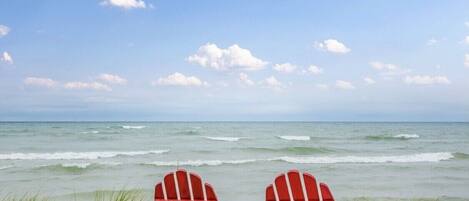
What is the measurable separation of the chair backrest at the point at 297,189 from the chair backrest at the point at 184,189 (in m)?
0.56

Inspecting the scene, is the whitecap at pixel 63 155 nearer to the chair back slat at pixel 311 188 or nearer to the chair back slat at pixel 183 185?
the chair back slat at pixel 183 185

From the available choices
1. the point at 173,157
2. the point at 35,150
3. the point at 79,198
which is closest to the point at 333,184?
the point at 79,198

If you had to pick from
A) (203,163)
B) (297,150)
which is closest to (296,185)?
(203,163)

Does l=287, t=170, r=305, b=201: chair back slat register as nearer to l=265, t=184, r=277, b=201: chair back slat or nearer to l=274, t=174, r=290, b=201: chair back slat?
l=274, t=174, r=290, b=201: chair back slat

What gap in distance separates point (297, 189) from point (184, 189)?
101cm

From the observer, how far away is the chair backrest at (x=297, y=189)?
3930mm

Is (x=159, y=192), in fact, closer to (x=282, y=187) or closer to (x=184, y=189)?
(x=184, y=189)

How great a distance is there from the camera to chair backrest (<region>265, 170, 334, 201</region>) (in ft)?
12.9

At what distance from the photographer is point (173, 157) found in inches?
783

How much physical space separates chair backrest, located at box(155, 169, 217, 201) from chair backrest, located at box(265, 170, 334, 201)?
56 cm

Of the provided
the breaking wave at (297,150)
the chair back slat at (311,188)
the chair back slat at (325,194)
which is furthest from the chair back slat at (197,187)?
the breaking wave at (297,150)

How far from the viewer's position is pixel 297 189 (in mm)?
3998

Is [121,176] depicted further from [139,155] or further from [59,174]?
[139,155]

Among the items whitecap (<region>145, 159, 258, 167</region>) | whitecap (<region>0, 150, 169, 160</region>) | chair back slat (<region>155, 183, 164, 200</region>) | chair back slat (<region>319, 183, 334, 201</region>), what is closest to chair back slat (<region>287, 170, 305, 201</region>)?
chair back slat (<region>319, 183, 334, 201</region>)
